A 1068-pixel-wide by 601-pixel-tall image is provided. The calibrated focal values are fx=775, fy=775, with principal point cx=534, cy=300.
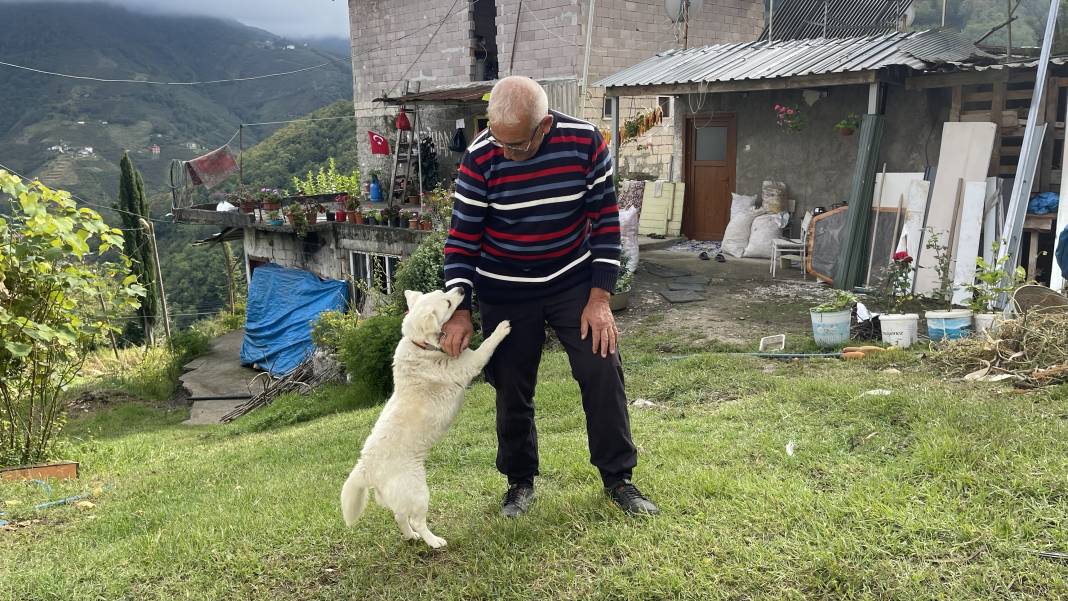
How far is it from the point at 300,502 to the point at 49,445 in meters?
3.68

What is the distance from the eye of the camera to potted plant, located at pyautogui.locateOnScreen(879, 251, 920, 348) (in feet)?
22.8

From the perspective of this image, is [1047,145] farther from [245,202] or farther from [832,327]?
[245,202]

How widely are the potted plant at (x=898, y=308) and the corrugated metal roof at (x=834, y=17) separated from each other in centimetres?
1387

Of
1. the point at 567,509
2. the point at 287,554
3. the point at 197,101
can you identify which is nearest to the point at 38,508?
the point at 287,554

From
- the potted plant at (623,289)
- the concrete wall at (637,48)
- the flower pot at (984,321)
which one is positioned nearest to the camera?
the flower pot at (984,321)

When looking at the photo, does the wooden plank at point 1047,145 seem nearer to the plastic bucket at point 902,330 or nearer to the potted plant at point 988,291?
the potted plant at point 988,291

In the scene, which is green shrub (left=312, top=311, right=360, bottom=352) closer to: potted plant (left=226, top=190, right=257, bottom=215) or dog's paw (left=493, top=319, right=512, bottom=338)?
potted plant (left=226, top=190, right=257, bottom=215)

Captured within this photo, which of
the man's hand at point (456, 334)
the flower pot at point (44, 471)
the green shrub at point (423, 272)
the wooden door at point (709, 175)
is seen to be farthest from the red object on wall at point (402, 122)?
the man's hand at point (456, 334)

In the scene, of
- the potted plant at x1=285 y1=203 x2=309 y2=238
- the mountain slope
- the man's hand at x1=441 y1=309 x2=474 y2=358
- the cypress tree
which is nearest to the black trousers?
the man's hand at x1=441 y1=309 x2=474 y2=358

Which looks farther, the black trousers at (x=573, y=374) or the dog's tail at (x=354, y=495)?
the black trousers at (x=573, y=374)

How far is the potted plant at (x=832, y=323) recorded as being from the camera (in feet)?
23.6

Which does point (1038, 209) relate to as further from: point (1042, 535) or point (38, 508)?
point (38, 508)

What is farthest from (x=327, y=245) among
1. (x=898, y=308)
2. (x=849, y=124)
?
(x=898, y=308)

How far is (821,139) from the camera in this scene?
1258cm
